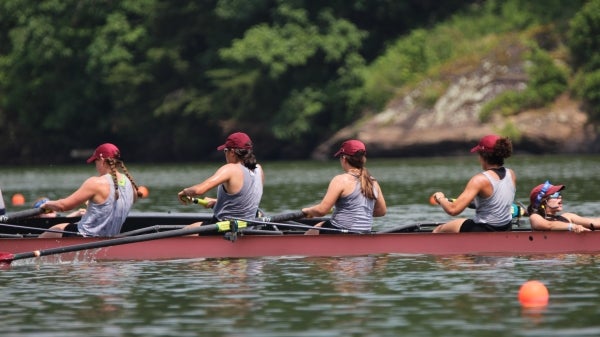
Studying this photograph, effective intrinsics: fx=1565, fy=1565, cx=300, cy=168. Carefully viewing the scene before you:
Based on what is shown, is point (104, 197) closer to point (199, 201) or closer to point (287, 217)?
point (199, 201)

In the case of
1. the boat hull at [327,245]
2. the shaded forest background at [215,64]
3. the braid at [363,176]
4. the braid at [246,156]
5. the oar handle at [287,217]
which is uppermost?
the shaded forest background at [215,64]

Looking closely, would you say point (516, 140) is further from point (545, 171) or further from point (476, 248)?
point (476, 248)

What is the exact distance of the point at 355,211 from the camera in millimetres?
21031

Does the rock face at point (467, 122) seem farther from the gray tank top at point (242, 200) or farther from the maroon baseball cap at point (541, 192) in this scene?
the gray tank top at point (242, 200)

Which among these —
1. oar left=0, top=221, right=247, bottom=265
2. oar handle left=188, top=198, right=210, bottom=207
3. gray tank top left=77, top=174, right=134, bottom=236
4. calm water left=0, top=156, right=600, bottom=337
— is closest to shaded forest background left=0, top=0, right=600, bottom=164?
oar handle left=188, top=198, right=210, bottom=207

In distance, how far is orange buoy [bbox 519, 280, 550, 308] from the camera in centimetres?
1588

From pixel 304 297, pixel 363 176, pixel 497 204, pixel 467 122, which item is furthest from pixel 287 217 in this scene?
pixel 467 122

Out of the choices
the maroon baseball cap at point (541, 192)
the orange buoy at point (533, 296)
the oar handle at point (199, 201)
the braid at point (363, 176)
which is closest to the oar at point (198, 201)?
the oar handle at point (199, 201)

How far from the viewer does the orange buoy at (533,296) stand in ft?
52.1

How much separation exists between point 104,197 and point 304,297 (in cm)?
460

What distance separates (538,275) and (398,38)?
2304 inches

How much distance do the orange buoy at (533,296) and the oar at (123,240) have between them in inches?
219

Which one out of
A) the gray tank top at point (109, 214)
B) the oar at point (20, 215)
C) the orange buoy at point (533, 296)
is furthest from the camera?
the oar at point (20, 215)

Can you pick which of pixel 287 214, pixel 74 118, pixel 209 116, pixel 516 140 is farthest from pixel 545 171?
pixel 74 118
